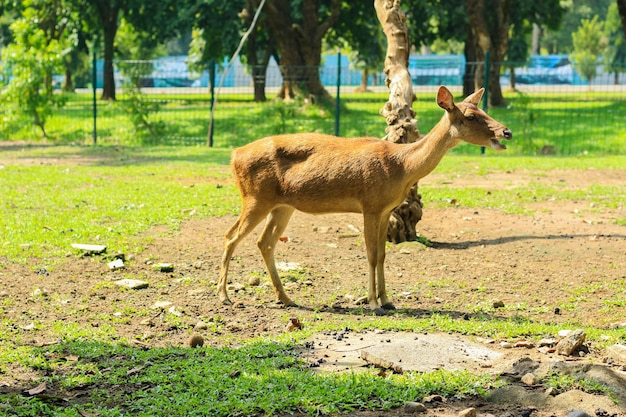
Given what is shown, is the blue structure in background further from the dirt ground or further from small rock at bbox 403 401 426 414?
small rock at bbox 403 401 426 414

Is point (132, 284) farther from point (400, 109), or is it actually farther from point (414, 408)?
point (414, 408)

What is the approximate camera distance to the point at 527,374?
5.72 m

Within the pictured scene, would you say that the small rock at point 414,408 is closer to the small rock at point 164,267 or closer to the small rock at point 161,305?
the small rock at point 161,305

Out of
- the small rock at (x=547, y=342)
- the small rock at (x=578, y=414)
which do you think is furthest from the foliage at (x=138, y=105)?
the small rock at (x=578, y=414)

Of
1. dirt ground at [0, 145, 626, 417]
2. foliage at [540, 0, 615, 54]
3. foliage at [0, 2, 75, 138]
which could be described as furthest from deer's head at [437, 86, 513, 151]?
foliage at [540, 0, 615, 54]

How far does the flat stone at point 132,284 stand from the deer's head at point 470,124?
3241mm

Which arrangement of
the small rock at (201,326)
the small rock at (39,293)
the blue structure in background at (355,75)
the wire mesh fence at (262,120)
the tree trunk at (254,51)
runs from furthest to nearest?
the blue structure in background at (355,75), the tree trunk at (254,51), the wire mesh fence at (262,120), the small rock at (39,293), the small rock at (201,326)

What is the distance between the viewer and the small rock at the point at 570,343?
6.36 metres

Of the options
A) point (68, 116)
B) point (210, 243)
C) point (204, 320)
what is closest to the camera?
point (204, 320)

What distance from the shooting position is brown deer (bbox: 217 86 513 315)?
26.6 feet

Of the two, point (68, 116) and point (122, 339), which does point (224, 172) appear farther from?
point (68, 116)

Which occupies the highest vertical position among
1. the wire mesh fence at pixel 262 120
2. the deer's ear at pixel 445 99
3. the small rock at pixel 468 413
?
the deer's ear at pixel 445 99

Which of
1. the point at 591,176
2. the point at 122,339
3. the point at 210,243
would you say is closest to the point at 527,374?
the point at 122,339

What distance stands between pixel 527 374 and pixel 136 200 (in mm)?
8440
